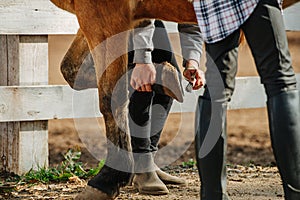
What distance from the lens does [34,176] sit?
14.5 ft

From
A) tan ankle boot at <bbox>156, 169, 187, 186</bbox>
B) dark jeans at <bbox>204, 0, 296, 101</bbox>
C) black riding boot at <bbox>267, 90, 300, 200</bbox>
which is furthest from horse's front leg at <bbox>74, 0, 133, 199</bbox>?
black riding boot at <bbox>267, 90, 300, 200</bbox>

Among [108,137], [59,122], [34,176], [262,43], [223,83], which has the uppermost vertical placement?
[262,43]

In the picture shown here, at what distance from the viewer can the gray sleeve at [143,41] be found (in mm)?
3633

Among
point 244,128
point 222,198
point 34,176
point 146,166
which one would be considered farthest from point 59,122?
point 222,198

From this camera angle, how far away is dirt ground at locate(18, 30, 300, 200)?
13.1ft

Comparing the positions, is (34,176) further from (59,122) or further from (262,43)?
(59,122)

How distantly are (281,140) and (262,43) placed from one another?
15.0 inches

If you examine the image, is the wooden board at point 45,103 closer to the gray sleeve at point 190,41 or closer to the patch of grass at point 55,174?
the patch of grass at point 55,174

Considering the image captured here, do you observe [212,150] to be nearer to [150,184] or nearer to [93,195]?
[93,195]

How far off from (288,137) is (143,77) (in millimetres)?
1349

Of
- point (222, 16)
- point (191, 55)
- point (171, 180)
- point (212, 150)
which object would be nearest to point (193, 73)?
point (191, 55)

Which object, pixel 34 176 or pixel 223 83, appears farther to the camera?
pixel 34 176

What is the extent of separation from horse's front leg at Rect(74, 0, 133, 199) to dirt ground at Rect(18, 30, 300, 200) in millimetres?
370

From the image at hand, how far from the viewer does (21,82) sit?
4723mm
